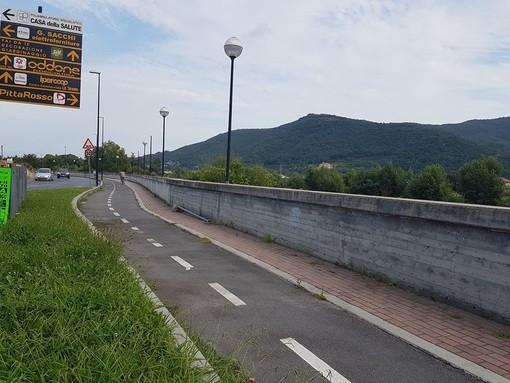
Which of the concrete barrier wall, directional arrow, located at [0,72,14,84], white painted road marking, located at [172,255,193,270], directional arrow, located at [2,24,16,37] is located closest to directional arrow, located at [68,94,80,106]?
directional arrow, located at [0,72,14,84]

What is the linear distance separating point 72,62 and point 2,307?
13253mm

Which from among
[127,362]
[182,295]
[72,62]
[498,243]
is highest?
[72,62]

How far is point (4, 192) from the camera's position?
33.0ft

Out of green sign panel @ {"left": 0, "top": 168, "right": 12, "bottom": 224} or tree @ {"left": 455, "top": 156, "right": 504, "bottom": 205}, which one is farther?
tree @ {"left": 455, "top": 156, "right": 504, "bottom": 205}

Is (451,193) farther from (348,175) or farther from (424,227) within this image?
(424,227)

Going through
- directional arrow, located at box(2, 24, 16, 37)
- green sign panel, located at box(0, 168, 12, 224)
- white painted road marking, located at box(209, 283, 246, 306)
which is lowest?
white painted road marking, located at box(209, 283, 246, 306)

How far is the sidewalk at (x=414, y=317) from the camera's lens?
4117mm

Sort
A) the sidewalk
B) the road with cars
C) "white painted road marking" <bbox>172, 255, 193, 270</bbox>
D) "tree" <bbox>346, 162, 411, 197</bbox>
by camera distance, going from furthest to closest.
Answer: "tree" <bbox>346, 162, 411, 197</bbox> → the road with cars → "white painted road marking" <bbox>172, 255, 193, 270</bbox> → the sidewalk

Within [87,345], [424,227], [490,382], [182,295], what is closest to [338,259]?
[424,227]

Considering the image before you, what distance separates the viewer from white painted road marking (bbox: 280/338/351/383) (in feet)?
11.9

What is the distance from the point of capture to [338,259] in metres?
7.95

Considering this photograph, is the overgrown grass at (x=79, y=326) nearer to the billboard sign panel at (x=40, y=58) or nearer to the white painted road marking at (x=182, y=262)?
the white painted road marking at (x=182, y=262)

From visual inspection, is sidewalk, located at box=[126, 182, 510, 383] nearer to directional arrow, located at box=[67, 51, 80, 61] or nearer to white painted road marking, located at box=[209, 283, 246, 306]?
white painted road marking, located at box=[209, 283, 246, 306]

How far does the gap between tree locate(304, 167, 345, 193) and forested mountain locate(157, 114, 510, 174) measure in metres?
11.7
